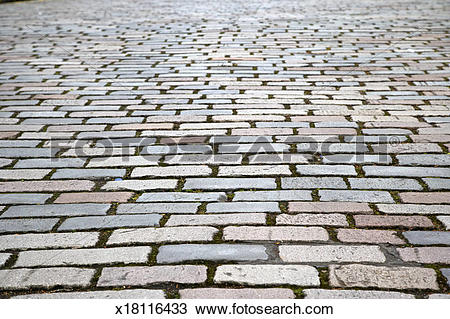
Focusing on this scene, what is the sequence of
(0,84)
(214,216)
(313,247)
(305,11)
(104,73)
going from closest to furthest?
(313,247)
(214,216)
(0,84)
(104,73)
(305,11)

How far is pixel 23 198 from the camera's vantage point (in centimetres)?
255

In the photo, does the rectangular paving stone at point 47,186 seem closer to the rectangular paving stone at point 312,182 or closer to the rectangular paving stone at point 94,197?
the rectangular paving stone at point 94,197

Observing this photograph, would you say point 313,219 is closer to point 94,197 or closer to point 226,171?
point 226,171

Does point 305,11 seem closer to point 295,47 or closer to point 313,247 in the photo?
point 295,47

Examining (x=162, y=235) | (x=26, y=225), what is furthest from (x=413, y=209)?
(x=26, y=225)

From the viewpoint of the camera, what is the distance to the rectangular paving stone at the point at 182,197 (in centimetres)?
250

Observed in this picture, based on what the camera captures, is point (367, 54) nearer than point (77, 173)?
No

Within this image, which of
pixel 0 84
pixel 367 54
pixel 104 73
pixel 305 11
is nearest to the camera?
pixel 0 84

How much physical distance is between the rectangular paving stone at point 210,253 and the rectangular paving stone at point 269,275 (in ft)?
0.22

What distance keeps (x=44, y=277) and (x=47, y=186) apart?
875 millimetres

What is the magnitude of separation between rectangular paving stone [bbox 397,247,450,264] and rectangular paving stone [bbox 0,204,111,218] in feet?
4.73

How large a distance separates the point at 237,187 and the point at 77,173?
0.98 metres
